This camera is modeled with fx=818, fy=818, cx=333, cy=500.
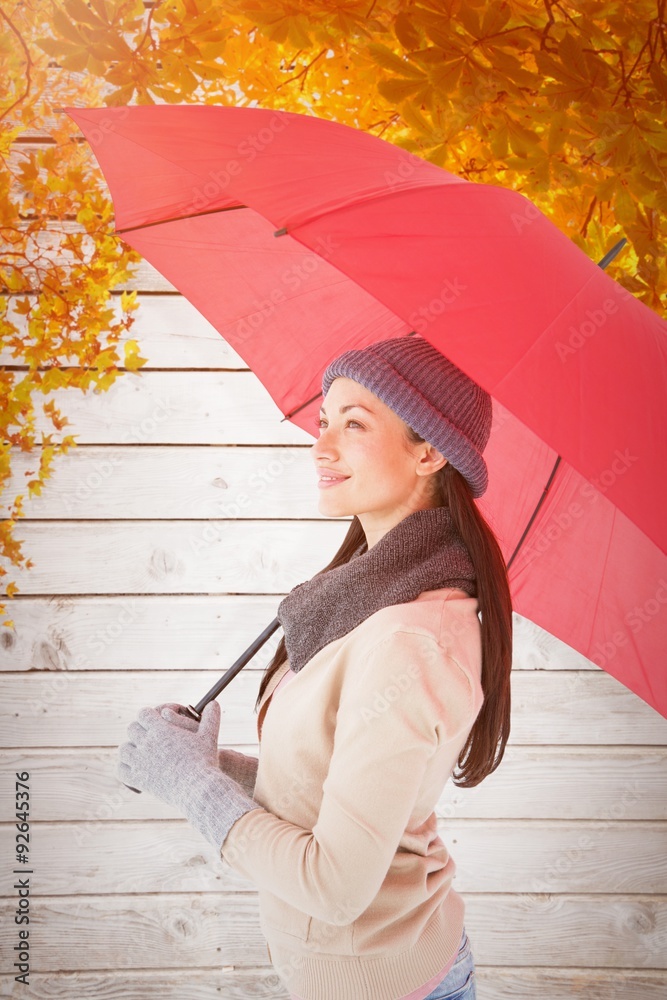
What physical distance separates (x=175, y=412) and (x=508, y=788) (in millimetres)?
Result: 1279

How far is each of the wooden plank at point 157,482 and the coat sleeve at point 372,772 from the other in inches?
43.6

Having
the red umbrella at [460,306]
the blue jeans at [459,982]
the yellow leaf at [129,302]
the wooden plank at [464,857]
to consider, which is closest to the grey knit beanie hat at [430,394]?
the red umbrella at [460,306]

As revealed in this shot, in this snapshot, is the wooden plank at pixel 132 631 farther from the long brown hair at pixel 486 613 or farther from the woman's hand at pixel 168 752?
the long brown hair at pixel 486 613

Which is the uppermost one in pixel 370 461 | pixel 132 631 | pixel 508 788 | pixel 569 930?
pixel 370 461

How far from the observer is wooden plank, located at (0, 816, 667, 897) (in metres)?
2.06

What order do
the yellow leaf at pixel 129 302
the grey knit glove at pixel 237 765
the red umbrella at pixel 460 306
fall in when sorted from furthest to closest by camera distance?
the yellow leaf at pixel 129 302, the grey knit glove at pixel 237 765, the red umbrella at pixel 460 306

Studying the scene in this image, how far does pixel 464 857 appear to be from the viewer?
2.11 meters

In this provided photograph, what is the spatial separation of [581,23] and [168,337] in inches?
44.4

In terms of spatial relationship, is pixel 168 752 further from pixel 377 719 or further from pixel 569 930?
pixel 569 930

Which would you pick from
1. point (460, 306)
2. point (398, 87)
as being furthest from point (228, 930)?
point (398, 87)

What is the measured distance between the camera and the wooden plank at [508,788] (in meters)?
2.05

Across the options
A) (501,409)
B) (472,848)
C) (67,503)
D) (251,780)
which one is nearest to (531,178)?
(501,409)

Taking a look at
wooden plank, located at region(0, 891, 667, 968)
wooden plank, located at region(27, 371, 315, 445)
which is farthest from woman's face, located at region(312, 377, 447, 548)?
wooden plank, located at region(0, 891, 667, 968)

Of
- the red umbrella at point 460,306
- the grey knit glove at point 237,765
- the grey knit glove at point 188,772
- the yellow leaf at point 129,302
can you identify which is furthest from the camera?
the yellow leaf at point 129,302
